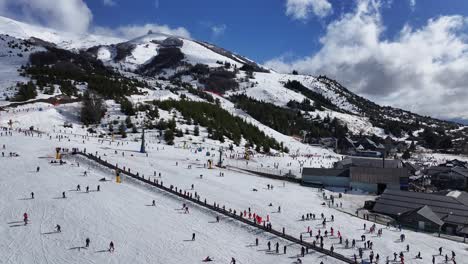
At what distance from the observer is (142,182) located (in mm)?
44594

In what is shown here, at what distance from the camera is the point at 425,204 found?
138 ft

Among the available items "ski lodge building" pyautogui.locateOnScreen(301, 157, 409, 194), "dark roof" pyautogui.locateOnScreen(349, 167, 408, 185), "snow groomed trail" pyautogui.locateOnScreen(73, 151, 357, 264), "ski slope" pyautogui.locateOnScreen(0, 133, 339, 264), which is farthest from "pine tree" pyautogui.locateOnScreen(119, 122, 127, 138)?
"dark roof" pyautogui.locateOnScreen(349, 167, 408, 185)

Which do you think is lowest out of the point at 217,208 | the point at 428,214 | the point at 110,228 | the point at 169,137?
the point at 110,228

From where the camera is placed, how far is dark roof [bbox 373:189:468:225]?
3956cm

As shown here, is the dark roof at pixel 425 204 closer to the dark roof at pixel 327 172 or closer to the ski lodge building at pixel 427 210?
the ski lodge building at pixel 427 210

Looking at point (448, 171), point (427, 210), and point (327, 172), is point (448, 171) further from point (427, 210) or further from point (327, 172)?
point (427, 210)

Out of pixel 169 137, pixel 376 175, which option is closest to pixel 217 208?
pixel 376 175

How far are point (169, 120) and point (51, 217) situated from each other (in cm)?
5597

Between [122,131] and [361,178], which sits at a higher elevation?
[122,131]

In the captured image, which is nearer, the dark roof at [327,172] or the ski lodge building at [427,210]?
the ski lodge building at [427,210]

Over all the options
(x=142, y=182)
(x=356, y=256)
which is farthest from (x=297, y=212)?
(x=142, y=182)

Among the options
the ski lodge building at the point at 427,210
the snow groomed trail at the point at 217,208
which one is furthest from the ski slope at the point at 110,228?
the ski lodge building at the point at 427,210

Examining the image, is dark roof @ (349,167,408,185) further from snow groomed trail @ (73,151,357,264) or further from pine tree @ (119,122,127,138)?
pine tree @ (119,122,127,138)

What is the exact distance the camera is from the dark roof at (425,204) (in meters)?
39.6
